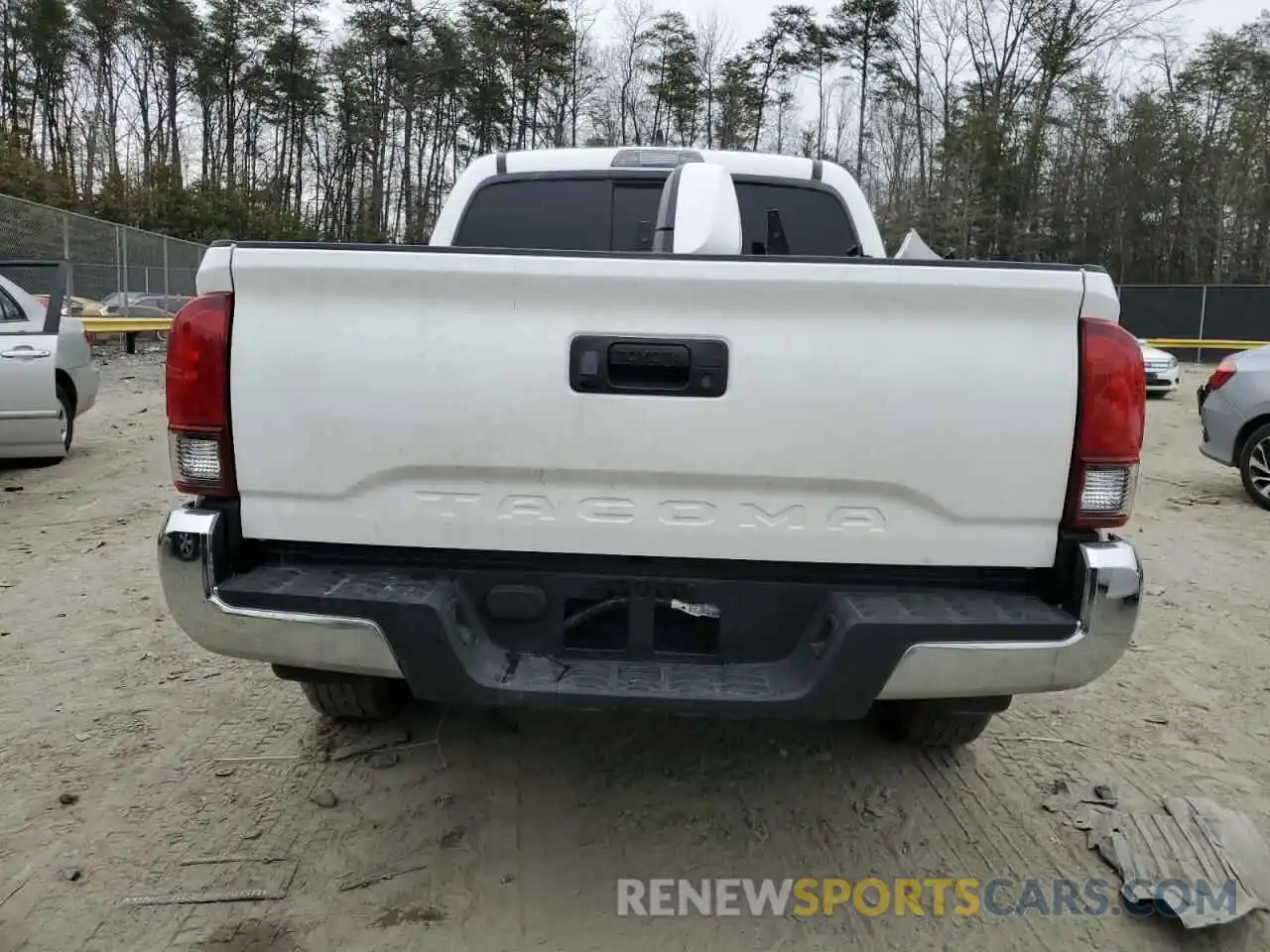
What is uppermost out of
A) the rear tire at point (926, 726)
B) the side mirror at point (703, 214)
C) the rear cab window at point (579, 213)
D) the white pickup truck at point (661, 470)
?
the rear cab window at point (579, 213)

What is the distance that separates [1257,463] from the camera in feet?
26.0

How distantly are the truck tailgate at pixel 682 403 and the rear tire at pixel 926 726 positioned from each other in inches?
44.8

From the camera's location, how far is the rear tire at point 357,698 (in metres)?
3.22

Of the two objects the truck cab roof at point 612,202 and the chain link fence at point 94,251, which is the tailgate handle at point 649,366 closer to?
the truck cab roof at point 612,202

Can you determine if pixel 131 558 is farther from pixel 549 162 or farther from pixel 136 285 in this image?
pixel 136 285

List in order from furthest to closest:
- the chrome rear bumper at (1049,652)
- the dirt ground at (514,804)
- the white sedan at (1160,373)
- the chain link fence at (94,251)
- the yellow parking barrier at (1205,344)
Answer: the yellow parking barrier at (1205,344) → the white sedan at (1160,373) → the chain link fence at (94,251) → the dirt ground at (514,804) → the chrome rear bumper at (1049,652)

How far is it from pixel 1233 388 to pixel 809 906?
7.44 metres

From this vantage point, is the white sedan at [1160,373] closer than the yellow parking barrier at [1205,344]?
Yes

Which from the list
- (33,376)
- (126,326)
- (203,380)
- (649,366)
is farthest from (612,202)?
(126,326)

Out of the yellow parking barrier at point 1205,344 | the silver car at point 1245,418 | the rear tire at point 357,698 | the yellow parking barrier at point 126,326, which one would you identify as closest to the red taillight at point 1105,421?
the rear tire at point 357,698

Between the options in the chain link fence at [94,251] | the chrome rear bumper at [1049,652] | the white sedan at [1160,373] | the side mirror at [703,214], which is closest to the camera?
the chrome rear bumper at [1049,652]

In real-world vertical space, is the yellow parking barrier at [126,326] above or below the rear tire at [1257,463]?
above

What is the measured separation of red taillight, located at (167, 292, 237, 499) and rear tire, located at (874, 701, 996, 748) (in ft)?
7.41

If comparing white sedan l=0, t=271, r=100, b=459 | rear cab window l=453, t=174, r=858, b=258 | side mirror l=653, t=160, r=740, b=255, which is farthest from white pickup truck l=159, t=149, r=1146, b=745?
white sedan l=0, t=271, r=100, b=459
